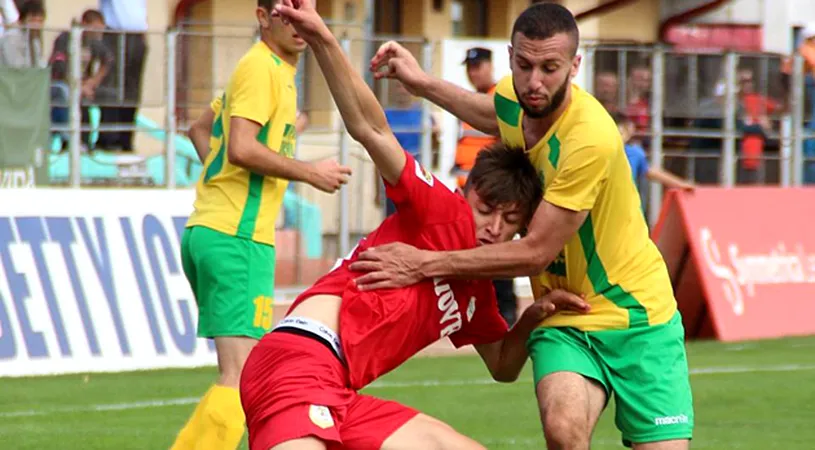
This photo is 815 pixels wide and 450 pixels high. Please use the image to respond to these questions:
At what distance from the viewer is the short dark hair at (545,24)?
582cm

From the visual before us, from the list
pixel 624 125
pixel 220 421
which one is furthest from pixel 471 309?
pixel 624 125

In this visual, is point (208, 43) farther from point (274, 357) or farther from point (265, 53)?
point (274, 357)

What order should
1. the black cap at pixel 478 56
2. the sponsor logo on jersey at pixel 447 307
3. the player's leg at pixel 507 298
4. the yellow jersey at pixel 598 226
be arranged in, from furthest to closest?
1. the player's leg at pixel 507 298
2. the black cap at pixel 478 56
3. the yellow jersey at pixel 598 226
4. the sponsor logo on jersey at pixel 447 307

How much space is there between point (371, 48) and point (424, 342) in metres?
10.5

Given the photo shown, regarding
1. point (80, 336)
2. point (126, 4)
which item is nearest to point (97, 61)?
point (126, 4)

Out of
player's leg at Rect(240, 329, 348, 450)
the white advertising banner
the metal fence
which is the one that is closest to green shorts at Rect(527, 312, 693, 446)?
player's leg at Rect(240, 329, 348, 450)

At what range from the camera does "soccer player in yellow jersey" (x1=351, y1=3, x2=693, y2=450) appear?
5852mm

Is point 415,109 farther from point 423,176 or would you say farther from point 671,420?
point 423,176

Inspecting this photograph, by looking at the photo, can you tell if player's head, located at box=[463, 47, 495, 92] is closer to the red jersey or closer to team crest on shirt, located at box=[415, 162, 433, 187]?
the red jersey

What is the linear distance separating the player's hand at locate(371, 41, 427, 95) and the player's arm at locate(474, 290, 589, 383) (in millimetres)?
990

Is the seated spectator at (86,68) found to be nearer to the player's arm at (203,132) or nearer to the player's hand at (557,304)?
the player's arm at (203,132)

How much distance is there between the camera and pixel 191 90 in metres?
14.9

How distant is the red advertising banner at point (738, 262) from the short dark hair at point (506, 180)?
8892 millimetres

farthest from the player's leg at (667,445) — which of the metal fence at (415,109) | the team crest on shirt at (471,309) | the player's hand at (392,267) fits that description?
the metal fence at (415,109)
